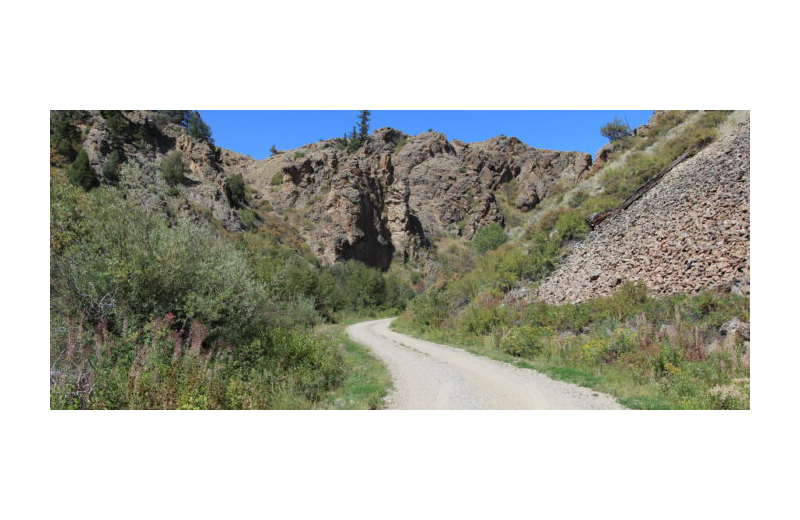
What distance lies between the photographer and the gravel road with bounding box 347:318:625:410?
639cm

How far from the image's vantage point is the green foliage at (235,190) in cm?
4491

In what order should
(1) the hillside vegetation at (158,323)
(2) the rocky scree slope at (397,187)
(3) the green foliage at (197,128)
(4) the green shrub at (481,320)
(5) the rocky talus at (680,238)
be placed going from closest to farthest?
(1) the hillside vegetation at (158,323) → (5) the rocky talus at (680,238) → (4) the green shrub at (481,320) → (2) the rocky scree slope at (397,187) → (3) the green foliage at (197,128)

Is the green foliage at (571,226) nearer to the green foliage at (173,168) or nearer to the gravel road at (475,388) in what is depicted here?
the gravel road at (475,388)

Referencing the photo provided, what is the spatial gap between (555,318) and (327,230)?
40.6 m

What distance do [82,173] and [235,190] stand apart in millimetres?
17988

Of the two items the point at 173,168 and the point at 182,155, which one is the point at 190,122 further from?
the point at 173,168

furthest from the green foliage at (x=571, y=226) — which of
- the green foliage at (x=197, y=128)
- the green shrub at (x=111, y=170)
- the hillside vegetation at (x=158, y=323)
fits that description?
the green foliage at (x=197, y=128)

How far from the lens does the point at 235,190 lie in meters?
47.4

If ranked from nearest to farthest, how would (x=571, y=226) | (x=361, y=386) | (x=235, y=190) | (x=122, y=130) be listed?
(x=361, y=386) → (x=571, y=226) → (x=122, y=130) → (x=235, y=190)

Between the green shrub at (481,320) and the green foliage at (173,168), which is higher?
the green foliage at (173,168)

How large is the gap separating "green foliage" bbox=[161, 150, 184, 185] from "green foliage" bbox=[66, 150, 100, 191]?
7.23m

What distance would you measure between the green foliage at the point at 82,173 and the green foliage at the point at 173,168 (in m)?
7.23

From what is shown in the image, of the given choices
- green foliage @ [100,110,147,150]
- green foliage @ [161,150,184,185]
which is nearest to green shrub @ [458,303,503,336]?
green foliage @ [161,150,184,185]

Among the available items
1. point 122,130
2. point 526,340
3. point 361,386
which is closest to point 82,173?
point 122,130
